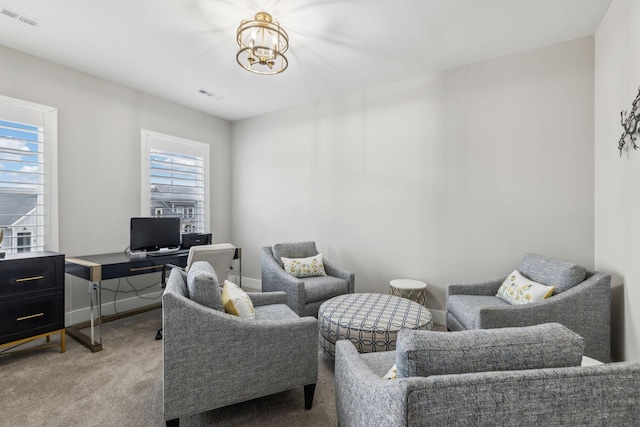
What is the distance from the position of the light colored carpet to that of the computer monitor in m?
1.18

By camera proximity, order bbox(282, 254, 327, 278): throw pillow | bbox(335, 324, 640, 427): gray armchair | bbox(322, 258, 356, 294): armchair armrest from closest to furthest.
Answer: bbox(335, 324, 640, 427): gray armchair → bbox(322, 258, 356, 294): armchair armrest → bbox(282, 254, 327, 278): throw pillow

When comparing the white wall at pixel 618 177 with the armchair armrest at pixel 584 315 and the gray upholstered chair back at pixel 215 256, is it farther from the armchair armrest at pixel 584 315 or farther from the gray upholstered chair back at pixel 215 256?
the gray upholstered chair back at pixel 215 256

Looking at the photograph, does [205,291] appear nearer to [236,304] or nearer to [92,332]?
A: [236,304]

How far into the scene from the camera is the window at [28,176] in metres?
2.92

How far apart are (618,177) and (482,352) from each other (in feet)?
7.25

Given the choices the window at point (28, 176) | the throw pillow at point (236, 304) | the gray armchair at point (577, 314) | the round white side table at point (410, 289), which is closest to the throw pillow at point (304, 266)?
the round white side table at point (410, 289)

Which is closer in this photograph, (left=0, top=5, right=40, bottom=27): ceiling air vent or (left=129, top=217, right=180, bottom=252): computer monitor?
(left=0, top=5, right=40, bottom=27): ceiling air vent

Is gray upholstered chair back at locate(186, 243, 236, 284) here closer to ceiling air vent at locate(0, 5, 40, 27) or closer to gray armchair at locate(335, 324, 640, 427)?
ceiling air vent at locate(0, 5, 40, 27)

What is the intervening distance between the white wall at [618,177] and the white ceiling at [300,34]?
358 millimetres

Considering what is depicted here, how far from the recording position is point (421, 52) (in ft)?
9.80

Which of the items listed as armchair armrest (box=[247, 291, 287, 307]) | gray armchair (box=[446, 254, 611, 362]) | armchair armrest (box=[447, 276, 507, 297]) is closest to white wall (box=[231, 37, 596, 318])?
armchair armrest (box=[447, 276, 507, 297])

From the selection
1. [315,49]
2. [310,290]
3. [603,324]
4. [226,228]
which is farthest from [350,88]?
[603,324]

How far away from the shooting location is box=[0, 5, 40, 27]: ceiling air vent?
2.37m

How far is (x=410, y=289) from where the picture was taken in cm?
321
